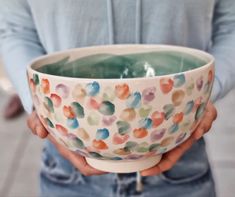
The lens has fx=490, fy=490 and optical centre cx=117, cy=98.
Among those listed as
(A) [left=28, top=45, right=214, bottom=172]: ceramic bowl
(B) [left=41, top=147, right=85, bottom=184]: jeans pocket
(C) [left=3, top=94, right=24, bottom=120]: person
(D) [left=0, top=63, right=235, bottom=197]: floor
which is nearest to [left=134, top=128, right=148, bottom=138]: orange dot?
(A) [left=28, top=45, right=214, bottom=172]: ceramic bowl

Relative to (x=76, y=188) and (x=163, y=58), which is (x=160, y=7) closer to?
(x=163, y=58)

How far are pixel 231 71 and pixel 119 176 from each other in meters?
0.18

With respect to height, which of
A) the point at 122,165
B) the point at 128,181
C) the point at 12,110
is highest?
the point at 122,165

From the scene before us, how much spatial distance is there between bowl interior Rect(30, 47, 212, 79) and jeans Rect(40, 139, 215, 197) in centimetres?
13

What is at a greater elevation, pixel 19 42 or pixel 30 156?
pixel 19 42

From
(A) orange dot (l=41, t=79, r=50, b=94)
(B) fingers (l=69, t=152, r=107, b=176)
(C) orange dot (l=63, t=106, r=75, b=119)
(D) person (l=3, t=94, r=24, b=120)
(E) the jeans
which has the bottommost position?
(D) person (l=3, t=94, r=24, b=120)

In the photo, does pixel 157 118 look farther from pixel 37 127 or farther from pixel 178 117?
pixel 37 127

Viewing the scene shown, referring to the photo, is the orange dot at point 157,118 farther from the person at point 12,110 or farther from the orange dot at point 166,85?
the person at point 12,110

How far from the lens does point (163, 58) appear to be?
0.51 metres

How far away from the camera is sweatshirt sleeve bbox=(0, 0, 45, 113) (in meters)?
0.56

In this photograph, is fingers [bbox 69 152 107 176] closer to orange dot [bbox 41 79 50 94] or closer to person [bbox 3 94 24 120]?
orange dot [bbox 41 79 50 94]

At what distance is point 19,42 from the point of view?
22.9 inches

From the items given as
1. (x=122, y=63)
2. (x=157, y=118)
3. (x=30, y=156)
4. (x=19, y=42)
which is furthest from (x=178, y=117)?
(x=30, y=156)

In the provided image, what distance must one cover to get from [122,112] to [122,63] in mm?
152
